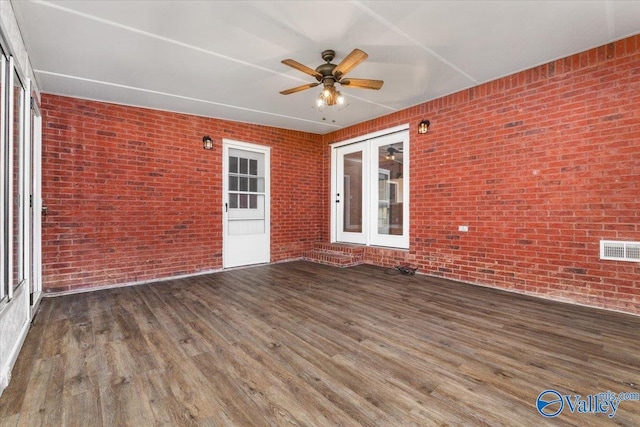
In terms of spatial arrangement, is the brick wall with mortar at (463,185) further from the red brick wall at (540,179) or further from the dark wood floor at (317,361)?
the dark wood floor at (317,361)

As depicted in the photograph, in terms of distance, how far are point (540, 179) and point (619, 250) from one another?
1.08 metres

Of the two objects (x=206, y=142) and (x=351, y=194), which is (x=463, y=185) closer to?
(x=351, y=194)

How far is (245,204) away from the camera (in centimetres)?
592

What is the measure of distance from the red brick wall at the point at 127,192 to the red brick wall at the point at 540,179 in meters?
3.60

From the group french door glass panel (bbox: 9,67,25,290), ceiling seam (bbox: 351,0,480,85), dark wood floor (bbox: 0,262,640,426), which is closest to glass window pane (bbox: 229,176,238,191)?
dark wood floor (bbox: 0,262,640,426)

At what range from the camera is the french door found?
5473 millimetres

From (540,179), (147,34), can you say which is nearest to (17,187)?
(147,34)

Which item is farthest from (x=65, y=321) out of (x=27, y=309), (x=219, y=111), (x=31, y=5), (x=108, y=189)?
(x=219, y=111)

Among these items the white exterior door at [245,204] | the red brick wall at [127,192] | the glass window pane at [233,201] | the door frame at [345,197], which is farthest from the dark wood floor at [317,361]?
the door frame at [345,197]

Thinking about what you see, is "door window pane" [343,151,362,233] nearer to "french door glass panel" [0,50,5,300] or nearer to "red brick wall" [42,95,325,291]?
"red brick wall" [42,95,325,291]

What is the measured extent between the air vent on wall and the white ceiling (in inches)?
84.2

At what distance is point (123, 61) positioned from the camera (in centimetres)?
337

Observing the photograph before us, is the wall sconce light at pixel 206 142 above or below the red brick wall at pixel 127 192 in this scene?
above

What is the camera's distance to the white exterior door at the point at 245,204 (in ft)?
18.5
